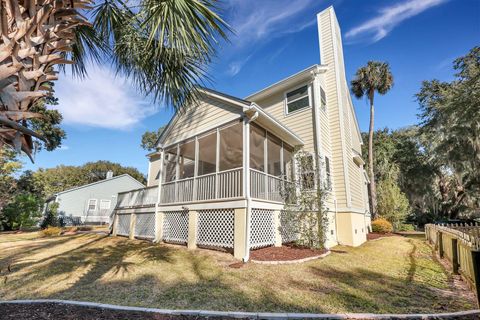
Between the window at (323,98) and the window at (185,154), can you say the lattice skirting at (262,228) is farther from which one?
the window at (323,98)

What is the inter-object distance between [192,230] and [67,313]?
17.3 ft

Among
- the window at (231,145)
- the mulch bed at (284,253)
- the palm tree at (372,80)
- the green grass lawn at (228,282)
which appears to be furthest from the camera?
the palm tree at (372,80)

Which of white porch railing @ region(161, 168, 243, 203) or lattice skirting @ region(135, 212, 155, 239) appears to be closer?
white porch railing @ region(161, 168, 243, 203)

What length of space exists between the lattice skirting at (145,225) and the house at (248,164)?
0.15 ft

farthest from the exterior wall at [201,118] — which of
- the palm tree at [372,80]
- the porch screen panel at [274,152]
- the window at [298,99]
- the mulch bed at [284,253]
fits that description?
the palm tree at [372,80]

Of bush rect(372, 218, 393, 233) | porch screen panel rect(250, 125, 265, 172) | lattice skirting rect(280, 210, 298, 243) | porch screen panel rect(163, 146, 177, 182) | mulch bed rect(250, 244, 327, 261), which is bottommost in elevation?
mulch bed rect(250, 244, 327, 261)

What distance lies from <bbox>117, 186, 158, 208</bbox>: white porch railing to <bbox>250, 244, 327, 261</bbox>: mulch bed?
20.1 feet

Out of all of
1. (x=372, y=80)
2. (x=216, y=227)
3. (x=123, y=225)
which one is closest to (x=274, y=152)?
(x=216, y=227)

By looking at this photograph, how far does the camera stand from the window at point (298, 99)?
11549 mm

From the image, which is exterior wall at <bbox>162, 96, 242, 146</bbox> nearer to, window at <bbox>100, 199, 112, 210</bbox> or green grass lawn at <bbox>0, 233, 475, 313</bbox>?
green grass lawn at <bbox>0, 233, 475, 313</bbox>

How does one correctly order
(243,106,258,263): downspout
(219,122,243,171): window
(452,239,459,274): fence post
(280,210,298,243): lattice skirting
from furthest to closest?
(219,122,243,171): window
(280,210,298,243): lattice skirting
(243,106,258,263): downspout
(452,239,459,274): fence post

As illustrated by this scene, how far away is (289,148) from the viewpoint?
37.4ft

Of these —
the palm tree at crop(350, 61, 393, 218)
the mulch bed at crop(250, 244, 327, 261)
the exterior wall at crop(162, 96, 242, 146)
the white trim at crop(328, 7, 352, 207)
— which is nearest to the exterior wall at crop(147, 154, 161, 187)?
the exterior wall at crop(162, 96, 242, 146)

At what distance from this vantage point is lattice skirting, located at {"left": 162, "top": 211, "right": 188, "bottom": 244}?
9.47 meters
